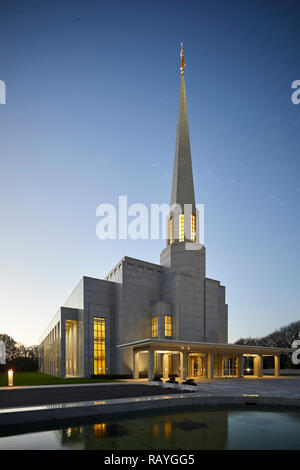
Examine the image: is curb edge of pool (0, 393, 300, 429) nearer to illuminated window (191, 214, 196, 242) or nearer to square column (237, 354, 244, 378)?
A: square column (237, 354, 244, 378)

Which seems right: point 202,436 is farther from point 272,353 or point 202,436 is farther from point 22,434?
point 272,353

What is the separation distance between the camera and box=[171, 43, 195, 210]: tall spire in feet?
152

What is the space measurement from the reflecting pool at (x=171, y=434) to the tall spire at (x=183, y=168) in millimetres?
34650

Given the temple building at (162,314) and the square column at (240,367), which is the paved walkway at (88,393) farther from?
the square column at (240,367)

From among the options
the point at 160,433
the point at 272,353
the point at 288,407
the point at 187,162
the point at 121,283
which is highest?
the point at 187,162

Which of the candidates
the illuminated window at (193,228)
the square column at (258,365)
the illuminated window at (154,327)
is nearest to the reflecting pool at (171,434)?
the square column at (258,365)

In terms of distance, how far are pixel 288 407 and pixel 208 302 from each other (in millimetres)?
28515

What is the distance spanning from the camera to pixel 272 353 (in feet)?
133

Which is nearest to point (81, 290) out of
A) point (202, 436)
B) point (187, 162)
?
point (187, 162)

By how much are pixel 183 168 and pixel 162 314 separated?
19.7 m

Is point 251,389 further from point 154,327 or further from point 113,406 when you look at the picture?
point 154,327

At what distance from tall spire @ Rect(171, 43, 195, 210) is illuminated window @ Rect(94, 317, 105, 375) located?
60.2ft

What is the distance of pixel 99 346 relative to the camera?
40.9 metres
